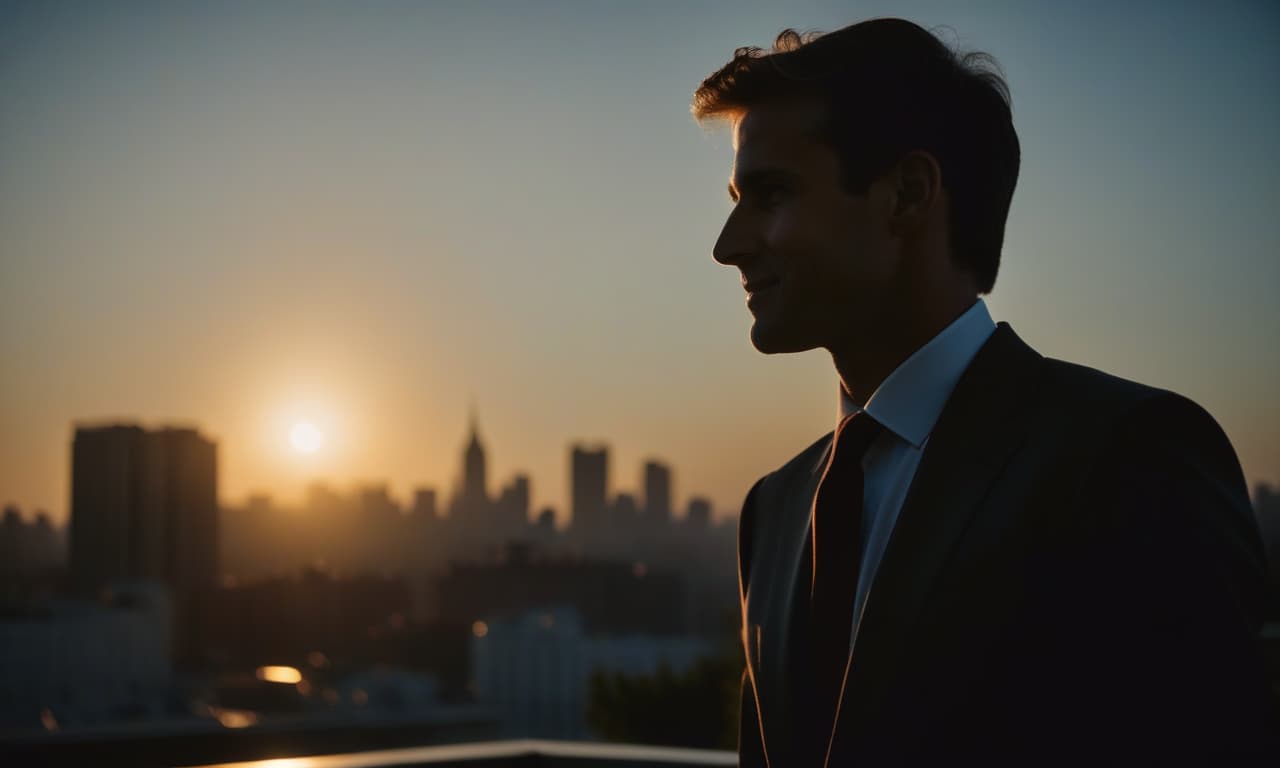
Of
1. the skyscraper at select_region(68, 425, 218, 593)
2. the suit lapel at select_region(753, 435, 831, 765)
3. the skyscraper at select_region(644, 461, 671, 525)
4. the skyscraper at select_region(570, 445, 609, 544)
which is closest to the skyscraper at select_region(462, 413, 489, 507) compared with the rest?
the skyscraper at select_region(570, 445, 609, 544)

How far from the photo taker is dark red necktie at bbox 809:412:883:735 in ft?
2.85

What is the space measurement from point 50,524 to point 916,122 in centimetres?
4700

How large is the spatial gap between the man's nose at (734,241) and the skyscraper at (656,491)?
4963 cm

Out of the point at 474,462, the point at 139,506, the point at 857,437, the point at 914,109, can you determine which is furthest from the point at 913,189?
the point at 474,462

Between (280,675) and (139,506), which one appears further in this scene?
(139,506)

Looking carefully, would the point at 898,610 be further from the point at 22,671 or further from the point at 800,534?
the point at 22,671

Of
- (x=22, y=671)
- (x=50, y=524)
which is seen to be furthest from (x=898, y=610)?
(x=50, y=524)

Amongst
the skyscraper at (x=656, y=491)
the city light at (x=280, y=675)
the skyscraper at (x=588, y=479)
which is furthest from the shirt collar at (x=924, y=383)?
the skyscraper at (x=588, y=479)

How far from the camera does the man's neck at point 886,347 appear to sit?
89 centimetres

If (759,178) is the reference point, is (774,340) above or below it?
below

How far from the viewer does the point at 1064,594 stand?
0.72m

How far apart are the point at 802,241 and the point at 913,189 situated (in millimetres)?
86

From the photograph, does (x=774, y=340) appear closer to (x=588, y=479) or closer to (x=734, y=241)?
(x=734, y=241)

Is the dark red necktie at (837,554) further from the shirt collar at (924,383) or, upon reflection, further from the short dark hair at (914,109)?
the short dark hair at (914,109)
